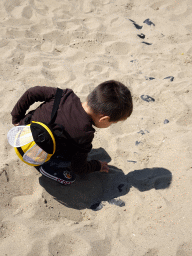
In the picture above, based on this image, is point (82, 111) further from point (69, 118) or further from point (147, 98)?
point (147, 98)

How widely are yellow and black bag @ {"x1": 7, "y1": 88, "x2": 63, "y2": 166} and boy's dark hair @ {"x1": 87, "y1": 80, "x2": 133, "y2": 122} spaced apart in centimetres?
30

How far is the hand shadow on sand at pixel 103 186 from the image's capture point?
2004 mm

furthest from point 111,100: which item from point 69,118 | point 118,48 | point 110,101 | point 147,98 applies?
point 118,48

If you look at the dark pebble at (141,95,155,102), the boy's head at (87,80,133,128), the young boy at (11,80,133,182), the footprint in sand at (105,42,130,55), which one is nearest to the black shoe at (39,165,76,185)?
the young boy at (11,80,133,182)

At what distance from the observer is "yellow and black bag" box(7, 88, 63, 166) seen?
5.07 feet

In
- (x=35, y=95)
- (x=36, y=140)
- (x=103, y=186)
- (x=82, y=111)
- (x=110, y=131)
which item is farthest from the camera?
(x=110, y=131)

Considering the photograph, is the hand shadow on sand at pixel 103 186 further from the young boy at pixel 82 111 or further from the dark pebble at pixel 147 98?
the dark pebble at pixel 147 98

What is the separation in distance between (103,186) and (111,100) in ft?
3.01

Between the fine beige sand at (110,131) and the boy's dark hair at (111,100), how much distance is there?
81cm

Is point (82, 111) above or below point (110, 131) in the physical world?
above

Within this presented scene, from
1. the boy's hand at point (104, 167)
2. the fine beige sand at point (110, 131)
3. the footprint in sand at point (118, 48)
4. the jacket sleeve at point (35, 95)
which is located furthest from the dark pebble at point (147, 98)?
the jacket sleeve at point (35, 95)

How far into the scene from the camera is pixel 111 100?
5.21ft

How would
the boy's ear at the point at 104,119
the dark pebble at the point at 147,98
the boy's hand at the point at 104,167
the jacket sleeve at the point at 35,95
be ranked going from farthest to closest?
the dark pebble at the point at 147,98 < the boy's hand at the point at 104,167 < the jacket sleeve at the point at 35,95 < the boy's ear at the point at 104,119

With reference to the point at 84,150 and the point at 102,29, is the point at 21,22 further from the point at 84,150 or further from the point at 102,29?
the point at 84,150
